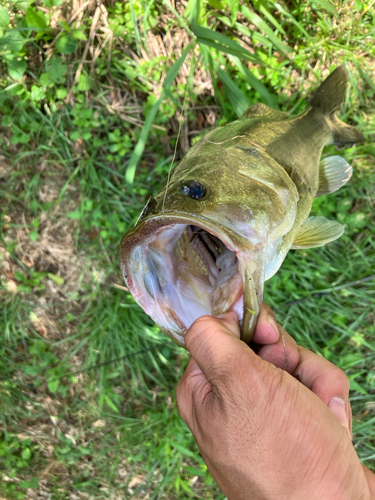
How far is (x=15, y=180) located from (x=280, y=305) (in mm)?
2663

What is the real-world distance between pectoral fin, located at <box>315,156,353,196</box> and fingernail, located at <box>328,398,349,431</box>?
57.8 inches

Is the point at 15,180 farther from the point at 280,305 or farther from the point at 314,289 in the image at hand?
the point at 314,289

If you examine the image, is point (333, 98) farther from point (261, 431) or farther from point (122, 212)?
point (261, 431)

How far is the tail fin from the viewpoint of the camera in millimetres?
2275

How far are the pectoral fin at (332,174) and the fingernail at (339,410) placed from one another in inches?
57.8

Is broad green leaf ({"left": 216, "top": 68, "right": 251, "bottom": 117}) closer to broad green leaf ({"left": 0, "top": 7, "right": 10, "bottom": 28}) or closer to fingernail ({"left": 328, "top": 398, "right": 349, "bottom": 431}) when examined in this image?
broad green leaf ({"left": 0, "top": 7, "right": 10, "bottom": 28})

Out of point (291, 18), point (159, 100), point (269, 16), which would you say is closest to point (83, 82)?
point (159, 100)

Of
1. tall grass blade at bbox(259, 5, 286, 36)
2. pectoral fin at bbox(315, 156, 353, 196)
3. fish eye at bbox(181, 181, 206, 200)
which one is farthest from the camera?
tall grass blade at bbox(259, 5, 286, 36)

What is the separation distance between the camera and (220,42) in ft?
7.77

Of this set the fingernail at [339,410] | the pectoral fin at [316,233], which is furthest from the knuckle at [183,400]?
the pectoral fin at [316,233]

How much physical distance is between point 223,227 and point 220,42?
185 centimetres

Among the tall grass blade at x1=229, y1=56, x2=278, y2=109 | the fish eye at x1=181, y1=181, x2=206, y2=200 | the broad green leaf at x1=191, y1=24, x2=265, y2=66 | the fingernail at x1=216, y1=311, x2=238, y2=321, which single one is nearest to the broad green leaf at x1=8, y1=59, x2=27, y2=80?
the broad green leaf at x1=191, y1=24, x2=265, y2=66

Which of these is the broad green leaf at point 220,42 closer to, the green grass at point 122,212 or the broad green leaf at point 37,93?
the green grass at point 122,212

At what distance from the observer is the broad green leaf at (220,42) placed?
92.0 inches
